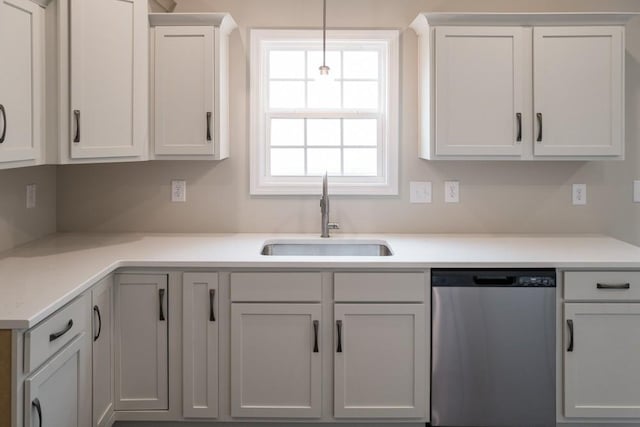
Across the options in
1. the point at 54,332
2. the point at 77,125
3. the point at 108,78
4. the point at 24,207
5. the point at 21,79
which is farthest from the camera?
the point at 24,207

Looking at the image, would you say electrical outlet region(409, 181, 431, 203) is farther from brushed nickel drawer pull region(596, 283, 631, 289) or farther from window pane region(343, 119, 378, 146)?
brushed nickel drawer pull region(596, 283, 631, 289)

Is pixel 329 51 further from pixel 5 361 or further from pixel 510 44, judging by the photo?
pixel 5 361

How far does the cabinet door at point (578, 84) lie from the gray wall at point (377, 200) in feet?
1.31

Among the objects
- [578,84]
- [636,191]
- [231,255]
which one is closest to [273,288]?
[231,255]

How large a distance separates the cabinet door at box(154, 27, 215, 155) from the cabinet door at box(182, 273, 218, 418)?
742mm

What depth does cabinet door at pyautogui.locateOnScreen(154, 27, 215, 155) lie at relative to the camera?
367cm

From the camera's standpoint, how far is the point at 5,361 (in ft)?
7.23

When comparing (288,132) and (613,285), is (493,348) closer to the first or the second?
(613,285)

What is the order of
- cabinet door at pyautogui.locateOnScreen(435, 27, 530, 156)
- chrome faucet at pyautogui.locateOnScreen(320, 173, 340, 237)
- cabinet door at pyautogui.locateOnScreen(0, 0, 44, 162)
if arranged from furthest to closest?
chrome faucet at pyautogui.locateOnScreen(320, 173, 340, 237)
cabinet door at pyautogui.locateOnScreen(435, 27, 530, 156)
cabinet door at pyautogui.locateOnScreen(0, 0, 44, 162)

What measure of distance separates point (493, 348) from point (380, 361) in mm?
483

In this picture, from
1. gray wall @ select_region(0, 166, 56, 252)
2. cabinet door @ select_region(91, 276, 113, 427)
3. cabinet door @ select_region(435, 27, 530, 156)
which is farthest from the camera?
cabinet door @ select_region(435, 27, 530, 156)

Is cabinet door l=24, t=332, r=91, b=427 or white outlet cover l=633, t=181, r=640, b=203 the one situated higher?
white outlet cover l=633, t=181, r=640, b=203

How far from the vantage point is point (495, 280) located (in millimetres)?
3232

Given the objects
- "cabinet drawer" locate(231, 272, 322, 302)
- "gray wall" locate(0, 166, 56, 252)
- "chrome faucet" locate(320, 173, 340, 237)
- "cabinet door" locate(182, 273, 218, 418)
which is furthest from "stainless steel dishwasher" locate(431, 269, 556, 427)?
"gray wall" locate(0, 166, 56, 252)
